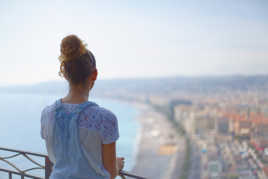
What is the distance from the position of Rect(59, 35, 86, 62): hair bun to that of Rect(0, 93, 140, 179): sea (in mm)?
163

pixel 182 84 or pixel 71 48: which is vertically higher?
pixel 182 84

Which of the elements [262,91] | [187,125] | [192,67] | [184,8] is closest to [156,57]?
[192,67]

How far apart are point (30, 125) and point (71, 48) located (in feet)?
19.5

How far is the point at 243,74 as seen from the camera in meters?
24.9

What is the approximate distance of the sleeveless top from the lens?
0.48 metres

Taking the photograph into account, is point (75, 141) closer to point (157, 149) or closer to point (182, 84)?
point (157, 149)

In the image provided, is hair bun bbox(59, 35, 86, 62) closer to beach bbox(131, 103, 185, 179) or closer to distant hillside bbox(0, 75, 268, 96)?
beach bbox(131, 103, 185, 179)

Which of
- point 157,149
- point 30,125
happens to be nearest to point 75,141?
point 30,125

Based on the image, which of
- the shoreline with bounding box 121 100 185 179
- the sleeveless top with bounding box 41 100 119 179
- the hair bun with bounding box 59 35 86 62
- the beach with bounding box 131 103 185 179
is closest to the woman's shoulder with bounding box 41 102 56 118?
the sleeveless top with bounding box 41 100 119 179

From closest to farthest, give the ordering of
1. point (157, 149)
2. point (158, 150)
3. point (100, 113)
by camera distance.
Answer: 1. point (100, 113)
2. point (158, 150)
3. point (157, 149)

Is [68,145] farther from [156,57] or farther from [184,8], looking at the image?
[156,57]

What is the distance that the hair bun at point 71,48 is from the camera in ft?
1.61

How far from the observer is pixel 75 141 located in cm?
49

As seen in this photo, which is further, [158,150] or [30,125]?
[158,150]
